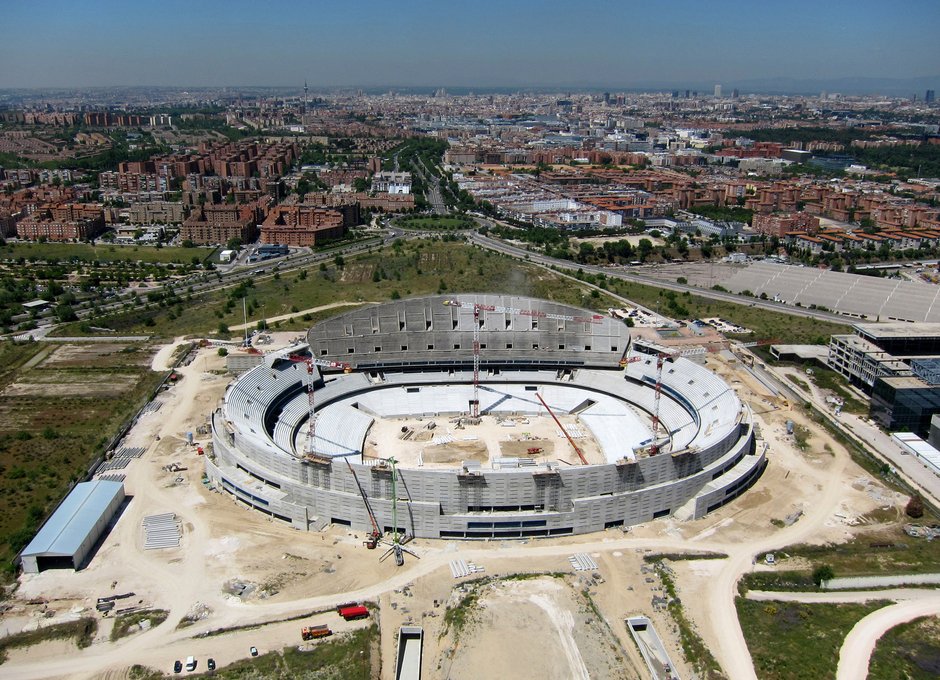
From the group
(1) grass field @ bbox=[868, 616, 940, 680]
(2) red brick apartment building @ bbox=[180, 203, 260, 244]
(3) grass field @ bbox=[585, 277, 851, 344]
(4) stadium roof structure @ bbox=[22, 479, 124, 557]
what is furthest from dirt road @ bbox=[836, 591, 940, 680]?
(2) red brick apartment building @ bbox=[180, 203, 260, 244]

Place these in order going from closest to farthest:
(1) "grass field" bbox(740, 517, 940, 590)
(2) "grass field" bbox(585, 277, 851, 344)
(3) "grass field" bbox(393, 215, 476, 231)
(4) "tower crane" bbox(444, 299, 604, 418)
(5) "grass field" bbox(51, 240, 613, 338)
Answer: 1. (1) "grass field" bbox(740, 517, 940, 590)
2. (4) "tower crane" bbox(444, 299, 604, 418)
3. (2) "grass field" bbox(585, 277, 851, 344)
4. (5) "grass field" bbox(51, 240, 613, 338)
5. (3) "grass field" bbox(393, 215, 476, 231)

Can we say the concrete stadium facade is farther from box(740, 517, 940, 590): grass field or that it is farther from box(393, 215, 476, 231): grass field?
box(393, 215, 476, 231): grass field

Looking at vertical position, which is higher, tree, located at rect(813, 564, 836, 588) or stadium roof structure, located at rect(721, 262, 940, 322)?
stadium roof structure, located at rect(721, 262, 940, 322)

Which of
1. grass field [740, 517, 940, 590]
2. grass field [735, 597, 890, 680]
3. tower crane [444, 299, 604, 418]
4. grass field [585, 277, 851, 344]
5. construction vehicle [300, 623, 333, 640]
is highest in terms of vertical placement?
tower crane [444, 299, 604, 418]

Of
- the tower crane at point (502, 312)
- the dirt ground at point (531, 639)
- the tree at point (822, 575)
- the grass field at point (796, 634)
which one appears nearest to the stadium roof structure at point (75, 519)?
the dirt ground at point (531, 639)

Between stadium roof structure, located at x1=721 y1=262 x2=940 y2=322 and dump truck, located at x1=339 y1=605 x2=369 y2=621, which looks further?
stadium roof structure, located at x1=721 y1=262 x2=940 y2=322

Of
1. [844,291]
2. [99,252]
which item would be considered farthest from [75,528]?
[99,252]

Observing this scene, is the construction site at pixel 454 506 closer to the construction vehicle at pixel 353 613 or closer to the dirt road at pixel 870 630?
the construction vehicle at pixel 353 613
